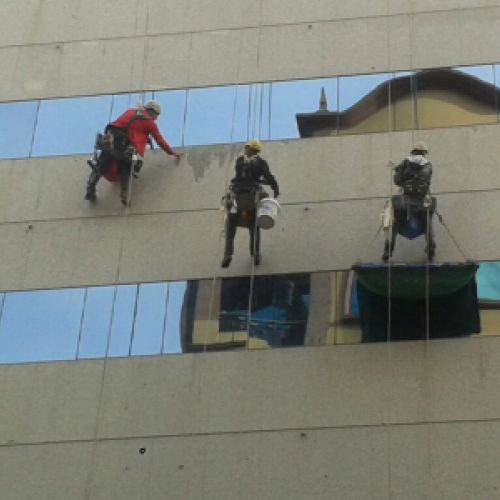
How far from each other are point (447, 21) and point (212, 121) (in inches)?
150

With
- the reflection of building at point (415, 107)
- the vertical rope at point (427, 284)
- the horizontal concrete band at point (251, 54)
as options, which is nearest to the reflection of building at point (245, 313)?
the vertical rope at point (427, 284)

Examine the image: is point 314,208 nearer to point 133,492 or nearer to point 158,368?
point 158,368

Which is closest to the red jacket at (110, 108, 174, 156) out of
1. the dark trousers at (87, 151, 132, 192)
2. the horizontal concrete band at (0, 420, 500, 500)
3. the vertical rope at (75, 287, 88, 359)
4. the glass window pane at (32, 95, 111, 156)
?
the dark trousers at (87, 151, 132, 192)

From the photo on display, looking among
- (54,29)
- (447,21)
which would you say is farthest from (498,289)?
(54,29)

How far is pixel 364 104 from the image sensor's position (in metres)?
16.1

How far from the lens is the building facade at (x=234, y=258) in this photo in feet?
43.6

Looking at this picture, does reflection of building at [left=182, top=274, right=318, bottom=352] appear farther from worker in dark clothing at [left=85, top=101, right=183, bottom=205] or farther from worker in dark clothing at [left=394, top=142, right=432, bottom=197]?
worker in dark clothing at [left=85, top=101, right=183, bottom=205]

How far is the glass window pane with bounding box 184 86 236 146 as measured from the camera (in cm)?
1644

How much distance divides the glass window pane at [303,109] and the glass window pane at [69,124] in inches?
104

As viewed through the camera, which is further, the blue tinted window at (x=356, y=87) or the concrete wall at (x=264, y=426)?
the blue tinted window at (x=356, y=87)

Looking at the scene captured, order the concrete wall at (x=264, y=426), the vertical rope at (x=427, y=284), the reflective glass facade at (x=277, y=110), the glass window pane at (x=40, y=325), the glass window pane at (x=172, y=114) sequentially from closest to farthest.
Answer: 1. the concrete wall at (x=264, y=426)
2. the vertical rope at (x=427, y=284)
3. the glass window pane at (x=40, y=325)
4. the reflective glass facade at (x=277, y=110)
5. the glass window pane at (x=172, y=114)

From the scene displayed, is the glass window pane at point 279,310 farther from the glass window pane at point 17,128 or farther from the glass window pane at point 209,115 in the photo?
the glass window pane at point 17,128

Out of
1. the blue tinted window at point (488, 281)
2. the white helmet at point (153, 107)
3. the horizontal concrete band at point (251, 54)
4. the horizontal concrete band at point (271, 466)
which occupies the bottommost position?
the horizontal concrete band at point (271, 466)

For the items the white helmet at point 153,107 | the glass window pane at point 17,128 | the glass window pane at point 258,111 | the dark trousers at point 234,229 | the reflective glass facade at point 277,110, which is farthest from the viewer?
the glass window pane at point 17,128
